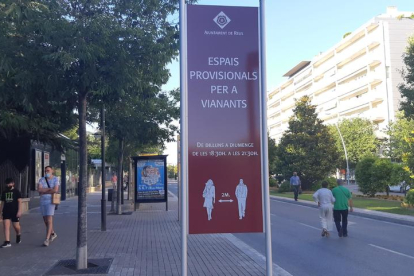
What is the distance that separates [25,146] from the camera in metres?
20.8

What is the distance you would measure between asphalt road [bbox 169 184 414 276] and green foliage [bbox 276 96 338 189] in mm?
25024

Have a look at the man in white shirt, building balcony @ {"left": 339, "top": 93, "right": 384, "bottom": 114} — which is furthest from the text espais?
building balcony @ {"left": 339, "top": 93, "right": 384, "bottom": 114}

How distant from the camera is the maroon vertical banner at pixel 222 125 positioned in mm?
6004

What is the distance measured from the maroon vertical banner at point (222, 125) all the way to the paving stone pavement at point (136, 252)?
2541mm

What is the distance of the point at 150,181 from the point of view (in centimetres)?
2142

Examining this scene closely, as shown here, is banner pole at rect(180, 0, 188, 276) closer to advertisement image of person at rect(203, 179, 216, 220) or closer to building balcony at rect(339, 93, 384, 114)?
advertisement image of person at rect(203, 179, 216, 220)

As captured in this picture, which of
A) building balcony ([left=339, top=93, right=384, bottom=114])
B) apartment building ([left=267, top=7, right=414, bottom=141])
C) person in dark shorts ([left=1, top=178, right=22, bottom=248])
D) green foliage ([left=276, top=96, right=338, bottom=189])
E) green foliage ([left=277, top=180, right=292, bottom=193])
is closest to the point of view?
person in dark shorts ([left=1, top=178, right=22, bottom=248])

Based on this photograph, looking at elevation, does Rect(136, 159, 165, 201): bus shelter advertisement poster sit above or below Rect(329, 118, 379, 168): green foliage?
below

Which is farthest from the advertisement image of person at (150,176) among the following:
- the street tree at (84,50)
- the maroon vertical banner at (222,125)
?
the maroon vertical banner at (222,125)

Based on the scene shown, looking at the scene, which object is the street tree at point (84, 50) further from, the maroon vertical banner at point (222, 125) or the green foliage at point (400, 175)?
the green foliage at point (400, 175)

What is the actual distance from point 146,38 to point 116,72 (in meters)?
1.05

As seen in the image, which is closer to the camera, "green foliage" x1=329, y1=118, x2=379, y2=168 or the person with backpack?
the person with backpack

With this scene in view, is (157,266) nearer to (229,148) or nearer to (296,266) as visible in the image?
(296,266)

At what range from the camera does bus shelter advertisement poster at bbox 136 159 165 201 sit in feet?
69.8
